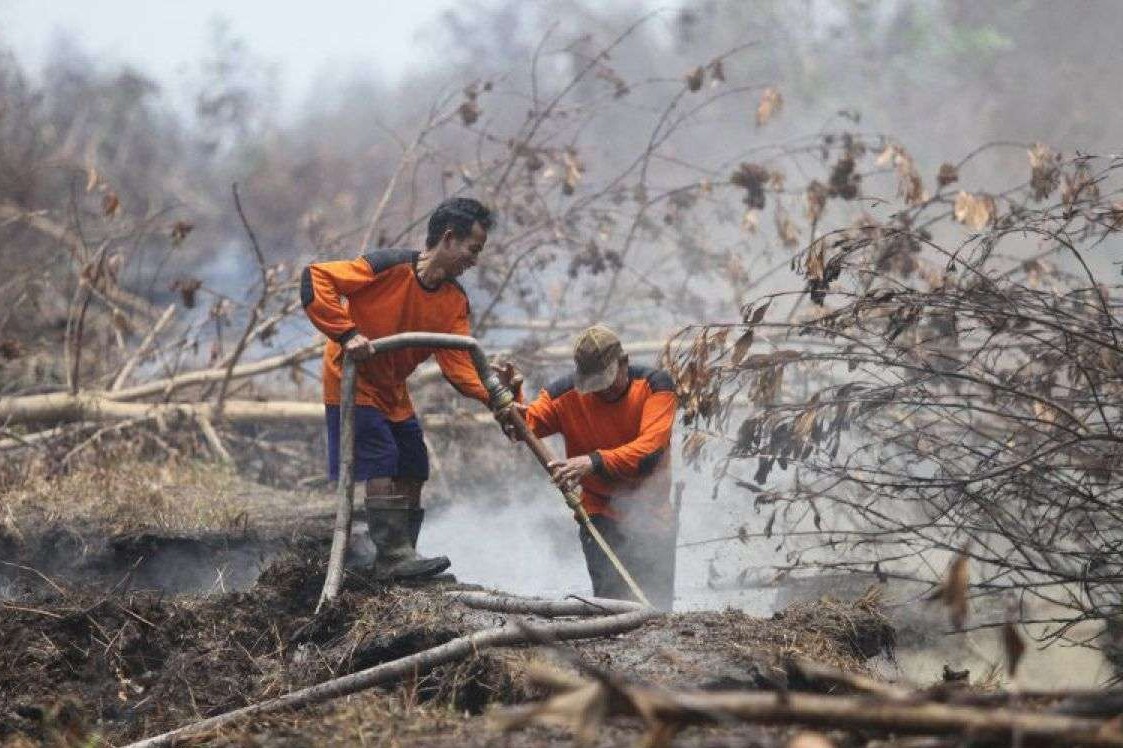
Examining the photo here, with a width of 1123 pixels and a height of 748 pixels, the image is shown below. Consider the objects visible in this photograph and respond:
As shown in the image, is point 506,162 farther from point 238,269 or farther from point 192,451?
point 238,269

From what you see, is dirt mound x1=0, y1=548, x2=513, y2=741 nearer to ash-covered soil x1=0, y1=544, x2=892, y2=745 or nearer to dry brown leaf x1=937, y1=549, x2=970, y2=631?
ash-covered soil x1=0, y1=544, x2=892, y2=745

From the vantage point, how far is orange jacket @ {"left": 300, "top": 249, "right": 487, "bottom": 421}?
5.66 m

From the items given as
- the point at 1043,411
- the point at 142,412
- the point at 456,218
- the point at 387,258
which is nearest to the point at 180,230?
the point at 142,412

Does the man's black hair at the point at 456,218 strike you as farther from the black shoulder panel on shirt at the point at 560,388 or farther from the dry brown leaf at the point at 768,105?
the dry brown leaf at the point at 768,105

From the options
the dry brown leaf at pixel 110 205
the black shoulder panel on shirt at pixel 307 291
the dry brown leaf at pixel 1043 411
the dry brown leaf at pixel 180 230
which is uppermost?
the dry brown leaf at pixel 110 205

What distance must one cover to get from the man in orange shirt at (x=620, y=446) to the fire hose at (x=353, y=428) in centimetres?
26

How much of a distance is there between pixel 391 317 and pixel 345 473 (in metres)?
0.80

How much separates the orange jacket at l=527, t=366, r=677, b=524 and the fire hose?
13.1 inches

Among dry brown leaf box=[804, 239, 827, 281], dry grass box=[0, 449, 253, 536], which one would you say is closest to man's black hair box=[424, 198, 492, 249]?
dry brown leaf box=[804, 239, 827, 281]

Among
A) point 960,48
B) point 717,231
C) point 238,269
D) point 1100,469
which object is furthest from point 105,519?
point 960,48

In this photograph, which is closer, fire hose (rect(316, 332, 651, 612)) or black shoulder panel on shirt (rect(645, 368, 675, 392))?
fire hose (rect(316, 332, 651, 612))

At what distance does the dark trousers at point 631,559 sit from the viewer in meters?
5.93

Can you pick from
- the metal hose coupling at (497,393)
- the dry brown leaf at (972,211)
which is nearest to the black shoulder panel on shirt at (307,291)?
the metal hose coupling at (497,393)

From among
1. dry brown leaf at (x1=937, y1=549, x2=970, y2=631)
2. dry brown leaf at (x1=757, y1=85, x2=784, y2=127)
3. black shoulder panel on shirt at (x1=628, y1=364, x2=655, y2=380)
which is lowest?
dry brown leaf at (x1=937, y1=549, x2=970, y2=631)
